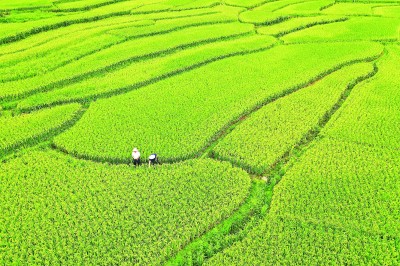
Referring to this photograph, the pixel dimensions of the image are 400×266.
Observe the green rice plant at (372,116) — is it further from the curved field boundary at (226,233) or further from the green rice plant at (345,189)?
the curved field boundary at (226,233)

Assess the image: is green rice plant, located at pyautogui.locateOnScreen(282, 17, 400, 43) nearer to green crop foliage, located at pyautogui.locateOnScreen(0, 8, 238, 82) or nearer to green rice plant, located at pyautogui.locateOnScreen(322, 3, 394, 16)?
green rice plant, located at pyautogui.locateOnScreen(322, 3, 394, 16)

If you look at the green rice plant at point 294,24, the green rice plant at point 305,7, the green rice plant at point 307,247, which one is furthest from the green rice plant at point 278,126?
the green rice plant at point 305,7

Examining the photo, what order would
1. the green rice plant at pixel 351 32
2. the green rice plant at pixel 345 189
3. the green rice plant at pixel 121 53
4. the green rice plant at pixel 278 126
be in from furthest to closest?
the green rice plant at pixel 351 32, the green rice plant at pixel 121 53, the green rice plant at pixel 278 126, the green rice plant at pixel 345 189

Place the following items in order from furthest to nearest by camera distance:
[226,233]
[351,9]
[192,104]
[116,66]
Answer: [351,9] → [116,66] → [192,104] → [226,233]

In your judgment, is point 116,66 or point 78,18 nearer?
point 116,66

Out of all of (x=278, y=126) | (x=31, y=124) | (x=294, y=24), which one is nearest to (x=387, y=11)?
(x=294, y=24)

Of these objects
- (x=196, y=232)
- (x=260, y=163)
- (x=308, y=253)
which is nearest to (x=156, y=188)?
(x=196, y=232)

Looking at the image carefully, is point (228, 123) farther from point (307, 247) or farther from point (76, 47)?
point (76, 47)
